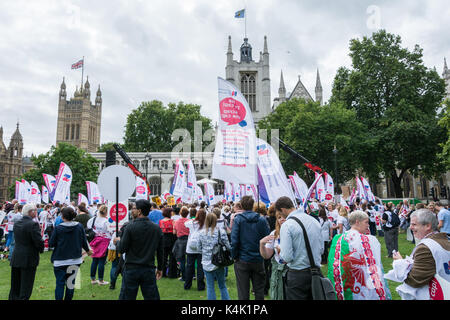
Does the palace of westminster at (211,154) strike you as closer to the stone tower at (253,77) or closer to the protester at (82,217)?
the stone tower at (253,77)

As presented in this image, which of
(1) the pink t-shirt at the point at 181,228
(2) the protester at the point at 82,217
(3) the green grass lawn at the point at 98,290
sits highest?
(2) the protester at the point at 82,217

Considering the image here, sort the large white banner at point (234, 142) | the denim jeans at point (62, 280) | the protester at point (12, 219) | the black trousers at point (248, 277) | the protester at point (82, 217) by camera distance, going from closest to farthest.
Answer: the black trousers at point (248, 277) → the denim jeans at point (62, 280) → the large white banner at point (234, 142) → the protester at point (82, 217) → the protester at point (12, 219)

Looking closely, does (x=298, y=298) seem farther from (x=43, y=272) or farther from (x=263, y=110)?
(x=263, y=110)

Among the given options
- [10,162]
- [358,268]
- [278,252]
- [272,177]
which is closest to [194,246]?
[272,177]

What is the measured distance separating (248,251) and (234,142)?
7.13ft

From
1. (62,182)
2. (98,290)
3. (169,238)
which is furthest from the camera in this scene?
(62,182)

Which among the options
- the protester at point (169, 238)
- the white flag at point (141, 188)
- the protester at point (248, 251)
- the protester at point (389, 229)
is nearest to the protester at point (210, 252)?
the protester at point (248, 251)

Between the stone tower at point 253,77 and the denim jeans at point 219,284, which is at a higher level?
the stone tower at point 253,77

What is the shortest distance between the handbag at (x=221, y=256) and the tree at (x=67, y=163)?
47.2 meters

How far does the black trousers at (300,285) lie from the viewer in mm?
3705

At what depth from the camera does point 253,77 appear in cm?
6994

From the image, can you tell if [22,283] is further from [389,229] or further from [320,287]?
[389,229]
